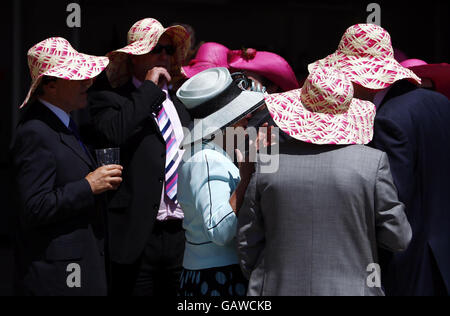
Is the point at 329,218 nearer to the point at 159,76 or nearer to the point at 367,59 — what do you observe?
the point at 367,59

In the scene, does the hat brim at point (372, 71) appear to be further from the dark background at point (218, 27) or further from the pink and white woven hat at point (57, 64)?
the dark background at point (218, 27)

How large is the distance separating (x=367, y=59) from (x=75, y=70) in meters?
1.42

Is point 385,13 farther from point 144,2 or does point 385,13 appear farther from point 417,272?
point 417,272

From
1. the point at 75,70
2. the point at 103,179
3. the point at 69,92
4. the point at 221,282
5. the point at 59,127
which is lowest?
the point at 221,282

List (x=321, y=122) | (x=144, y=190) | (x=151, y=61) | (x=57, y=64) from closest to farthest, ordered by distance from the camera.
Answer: (x=321, y=122)
(x=57, y=64)
(x=144, y=190)
(x=151, y=61)

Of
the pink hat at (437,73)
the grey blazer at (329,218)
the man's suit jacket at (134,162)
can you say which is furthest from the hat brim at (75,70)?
the pink hat at (437,73)

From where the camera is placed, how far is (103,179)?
10.2ft

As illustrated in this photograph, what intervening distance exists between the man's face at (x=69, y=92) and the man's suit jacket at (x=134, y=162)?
0.43m

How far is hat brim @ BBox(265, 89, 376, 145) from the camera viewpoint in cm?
254

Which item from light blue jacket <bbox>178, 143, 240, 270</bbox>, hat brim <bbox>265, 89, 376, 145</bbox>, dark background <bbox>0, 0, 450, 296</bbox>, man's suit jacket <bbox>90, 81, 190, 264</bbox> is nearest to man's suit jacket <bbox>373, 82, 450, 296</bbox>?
hat brim <bbox>265, 89, 376, 145</bbox>

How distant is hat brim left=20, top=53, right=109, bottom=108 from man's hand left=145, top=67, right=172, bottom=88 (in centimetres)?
50

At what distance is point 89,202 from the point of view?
120 inches

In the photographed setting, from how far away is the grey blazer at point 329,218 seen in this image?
97.2 inches

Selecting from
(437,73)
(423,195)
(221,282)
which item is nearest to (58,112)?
(221,282)
